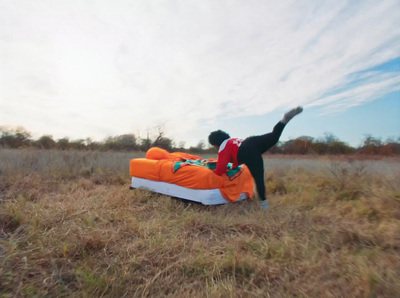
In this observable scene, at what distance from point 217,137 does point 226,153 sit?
35cm

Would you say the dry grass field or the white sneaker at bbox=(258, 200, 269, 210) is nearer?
the dry grass field

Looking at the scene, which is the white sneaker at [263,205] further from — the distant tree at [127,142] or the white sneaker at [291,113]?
the distant tree at [127,142]

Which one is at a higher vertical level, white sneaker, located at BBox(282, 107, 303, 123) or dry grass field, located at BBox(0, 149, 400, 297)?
white sneaker, located at BBox(282, 107, 303, 123)

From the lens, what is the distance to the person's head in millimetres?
3516

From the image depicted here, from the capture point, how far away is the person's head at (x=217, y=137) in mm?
3516

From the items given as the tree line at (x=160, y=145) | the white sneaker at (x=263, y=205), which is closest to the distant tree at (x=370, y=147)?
the tree line at (x=160, y=145)

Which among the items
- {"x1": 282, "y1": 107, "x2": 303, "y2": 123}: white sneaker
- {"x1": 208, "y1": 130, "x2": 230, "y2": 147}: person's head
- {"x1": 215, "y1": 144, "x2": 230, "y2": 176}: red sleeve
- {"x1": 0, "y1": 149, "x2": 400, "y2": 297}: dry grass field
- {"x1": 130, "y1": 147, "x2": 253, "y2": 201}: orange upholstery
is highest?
{"x1": 282, "y1": 107, "x2": 303, "y2": 123}: white sneaker

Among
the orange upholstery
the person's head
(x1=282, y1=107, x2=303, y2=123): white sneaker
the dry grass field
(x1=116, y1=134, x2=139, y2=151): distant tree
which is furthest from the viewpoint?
(x1=116, y1=134, x2=139, y2=151): distant tree

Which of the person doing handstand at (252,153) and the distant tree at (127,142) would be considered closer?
the person doing handstand at (252,153)

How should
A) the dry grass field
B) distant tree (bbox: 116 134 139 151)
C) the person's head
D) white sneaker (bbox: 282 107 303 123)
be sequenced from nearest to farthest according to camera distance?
1. the dry grass field
2. white sneaker (bbox: 282 107 303 123)
3. the person's head
4. distant tree (bbox: 116 134 139 151)

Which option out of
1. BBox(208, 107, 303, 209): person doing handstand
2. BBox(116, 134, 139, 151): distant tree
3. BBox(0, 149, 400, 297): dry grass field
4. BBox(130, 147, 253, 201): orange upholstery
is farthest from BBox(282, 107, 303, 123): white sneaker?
BBox(116, 134, 139, 151): distant tree

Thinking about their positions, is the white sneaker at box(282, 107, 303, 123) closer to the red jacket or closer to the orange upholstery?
the red jacket

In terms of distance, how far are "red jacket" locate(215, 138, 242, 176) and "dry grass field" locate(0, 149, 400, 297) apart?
1.70 feet

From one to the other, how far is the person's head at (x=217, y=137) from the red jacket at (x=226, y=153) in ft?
0.50
